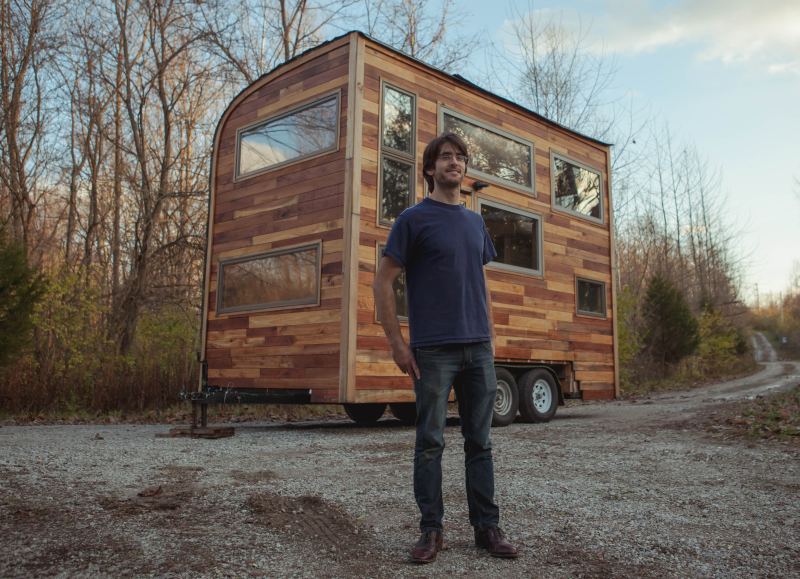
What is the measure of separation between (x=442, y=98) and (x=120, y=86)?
8097mm

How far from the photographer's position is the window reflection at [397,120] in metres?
7.33

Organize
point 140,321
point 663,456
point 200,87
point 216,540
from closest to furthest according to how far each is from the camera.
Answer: point 216,540 → point 663,456 → point 140,321 → point 200,87

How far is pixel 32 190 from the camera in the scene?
14.0 m

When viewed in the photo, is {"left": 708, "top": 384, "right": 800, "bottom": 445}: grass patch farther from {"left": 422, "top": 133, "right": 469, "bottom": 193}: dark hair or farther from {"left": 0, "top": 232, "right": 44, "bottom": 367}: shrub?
{"left": 0, "top": 232, "right": 44, "bottom": 367}: shrub

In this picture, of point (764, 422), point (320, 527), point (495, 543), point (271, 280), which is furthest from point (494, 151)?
point (495, 543)

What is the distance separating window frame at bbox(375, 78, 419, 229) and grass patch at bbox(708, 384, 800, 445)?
3.83m

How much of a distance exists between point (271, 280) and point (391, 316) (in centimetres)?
495

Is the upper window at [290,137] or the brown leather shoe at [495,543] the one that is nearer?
the brown leather shoe at [495,543]

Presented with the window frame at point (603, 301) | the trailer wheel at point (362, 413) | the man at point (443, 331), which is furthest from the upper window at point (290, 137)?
the man at point (443, 331)

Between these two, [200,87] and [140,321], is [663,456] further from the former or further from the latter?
[200,87]

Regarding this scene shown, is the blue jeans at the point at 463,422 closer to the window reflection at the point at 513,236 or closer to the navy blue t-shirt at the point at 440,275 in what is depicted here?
the navy blue t-shirt at the point at 440,275

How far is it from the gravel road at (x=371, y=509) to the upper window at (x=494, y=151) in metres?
3.71

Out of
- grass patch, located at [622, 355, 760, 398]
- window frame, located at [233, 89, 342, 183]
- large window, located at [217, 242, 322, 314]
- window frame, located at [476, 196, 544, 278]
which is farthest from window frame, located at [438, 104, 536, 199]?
grass patch, located at [622, 355, 760, 398]

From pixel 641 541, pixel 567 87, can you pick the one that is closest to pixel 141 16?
pixel 567 87
